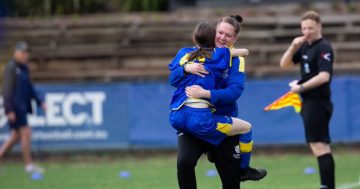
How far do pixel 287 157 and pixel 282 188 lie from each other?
14.9ft

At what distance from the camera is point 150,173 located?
12.7m

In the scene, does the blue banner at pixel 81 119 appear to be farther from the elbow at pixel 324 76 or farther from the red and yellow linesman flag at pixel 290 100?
the elbow at pixel 324 76

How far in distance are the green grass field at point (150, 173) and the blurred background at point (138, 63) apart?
46 cm

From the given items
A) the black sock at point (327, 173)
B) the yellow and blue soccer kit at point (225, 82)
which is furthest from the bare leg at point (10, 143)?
the yellow and blue soccer kit at point (225, 82)

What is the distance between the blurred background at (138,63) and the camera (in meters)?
15.3

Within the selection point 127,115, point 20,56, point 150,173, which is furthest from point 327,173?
point 127,115

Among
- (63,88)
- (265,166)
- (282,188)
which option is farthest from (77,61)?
(282,188)

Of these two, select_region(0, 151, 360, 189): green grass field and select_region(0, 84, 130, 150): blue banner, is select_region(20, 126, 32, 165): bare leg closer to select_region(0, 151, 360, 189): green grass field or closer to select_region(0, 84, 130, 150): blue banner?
select_region(0, 151, 360, 189): green grass field

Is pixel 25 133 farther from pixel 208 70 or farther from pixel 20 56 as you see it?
pixel 208 70

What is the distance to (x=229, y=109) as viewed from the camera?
7.22 m

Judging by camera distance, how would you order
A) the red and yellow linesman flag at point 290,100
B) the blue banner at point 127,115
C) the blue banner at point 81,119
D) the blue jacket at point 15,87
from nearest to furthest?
1. the red and yellow linesman flag at point 290,100
2. the blue jacket at point 15,87
3. the blue banner at point 127,115
4. the blue banner at point 81,119

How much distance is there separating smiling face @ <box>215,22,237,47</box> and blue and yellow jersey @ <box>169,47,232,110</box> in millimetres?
133

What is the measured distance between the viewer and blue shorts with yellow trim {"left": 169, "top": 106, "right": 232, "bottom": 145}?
6879mm

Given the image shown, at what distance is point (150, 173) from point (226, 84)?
5.87m
